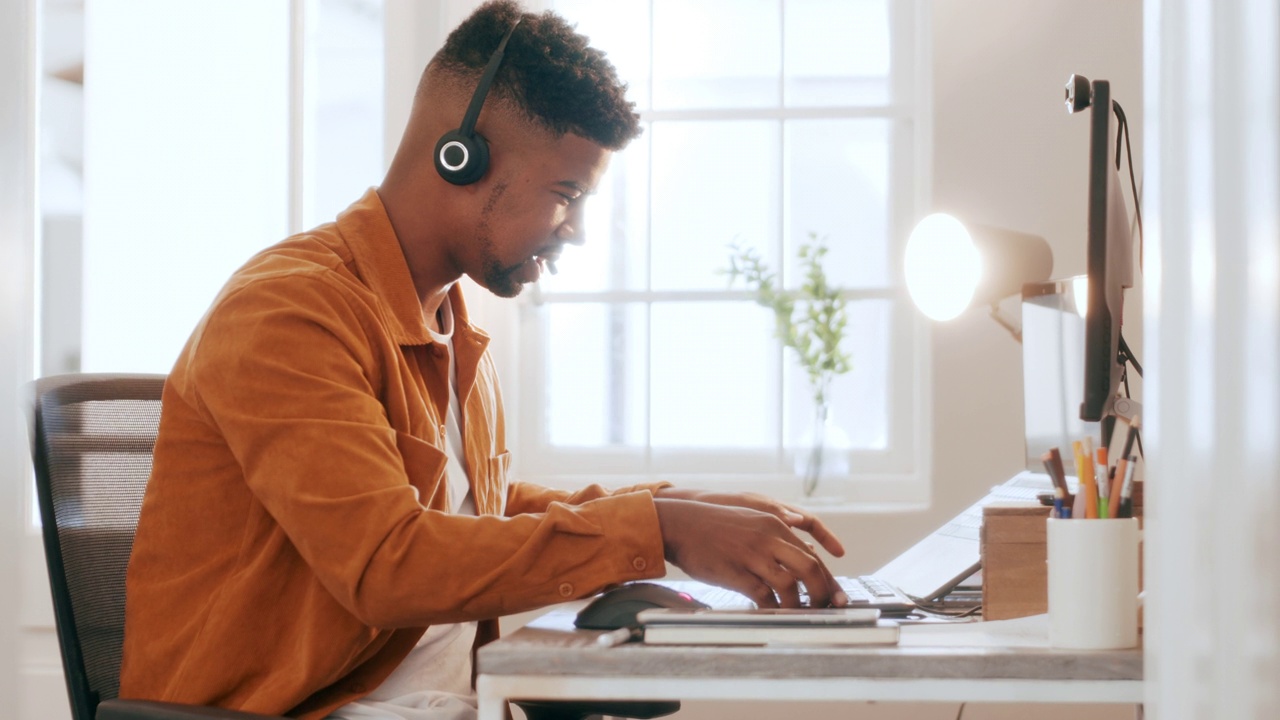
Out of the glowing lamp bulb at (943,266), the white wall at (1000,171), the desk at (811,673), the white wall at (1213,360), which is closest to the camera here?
the white wall at (1213,360)

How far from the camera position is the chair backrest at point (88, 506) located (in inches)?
43.1

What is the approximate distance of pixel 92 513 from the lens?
1.16 m

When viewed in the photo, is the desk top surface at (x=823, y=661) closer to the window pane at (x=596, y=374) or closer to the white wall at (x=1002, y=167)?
the white wall at (x=1002, y=167)

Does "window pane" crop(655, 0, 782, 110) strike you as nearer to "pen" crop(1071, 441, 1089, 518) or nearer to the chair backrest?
the chair backrest

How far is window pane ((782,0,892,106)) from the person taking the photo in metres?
2.49

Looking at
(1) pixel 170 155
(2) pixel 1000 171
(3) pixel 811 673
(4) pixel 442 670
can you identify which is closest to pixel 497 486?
(4) pixel 442 670

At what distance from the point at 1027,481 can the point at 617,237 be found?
1304 millimetres

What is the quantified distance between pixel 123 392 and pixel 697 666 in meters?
0.77

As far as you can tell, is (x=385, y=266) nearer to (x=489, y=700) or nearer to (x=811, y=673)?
(x=489, y=700)

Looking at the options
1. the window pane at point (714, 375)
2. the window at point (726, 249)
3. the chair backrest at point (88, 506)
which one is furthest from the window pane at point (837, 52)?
the chair backrest at point (88, 506)

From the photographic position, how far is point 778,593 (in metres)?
0.93

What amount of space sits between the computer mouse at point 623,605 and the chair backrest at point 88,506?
1.62 ft

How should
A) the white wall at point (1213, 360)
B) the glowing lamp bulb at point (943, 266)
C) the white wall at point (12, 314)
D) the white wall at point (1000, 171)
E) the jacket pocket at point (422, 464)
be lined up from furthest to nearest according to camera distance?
the white wall at point (1000, 171)
the glowing lamp bulb at point (943, 266)
the jacket pocket at point (422, 464)
the white wall at point (1213, 360)
the white wall at point (12, 314)

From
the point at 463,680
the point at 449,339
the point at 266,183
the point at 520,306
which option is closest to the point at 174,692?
the point at 463,680
